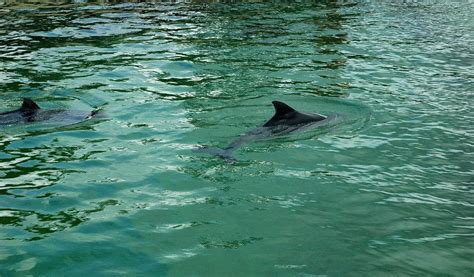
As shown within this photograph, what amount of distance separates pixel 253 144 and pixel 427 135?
3.76 metres

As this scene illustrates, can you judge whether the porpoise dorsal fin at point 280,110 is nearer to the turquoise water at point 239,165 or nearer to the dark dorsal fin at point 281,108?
the dark dorsal fin at point 281,108

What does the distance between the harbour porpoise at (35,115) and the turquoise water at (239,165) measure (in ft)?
1.03

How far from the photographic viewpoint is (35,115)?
40.7 ft

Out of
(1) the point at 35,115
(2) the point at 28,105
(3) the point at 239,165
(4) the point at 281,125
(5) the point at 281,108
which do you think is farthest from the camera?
(1) the point at 35,115

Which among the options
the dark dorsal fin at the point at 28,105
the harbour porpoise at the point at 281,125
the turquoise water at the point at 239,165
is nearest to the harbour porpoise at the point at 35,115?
the dark dorsal fin at the point at 28,105

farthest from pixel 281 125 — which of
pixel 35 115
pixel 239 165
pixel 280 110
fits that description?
pixel 35 115

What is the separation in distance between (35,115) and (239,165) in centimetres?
545

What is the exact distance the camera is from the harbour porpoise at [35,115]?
1209cm

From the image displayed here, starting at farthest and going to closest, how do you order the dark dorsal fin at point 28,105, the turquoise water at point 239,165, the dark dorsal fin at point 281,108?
1. the dark dorsal fin at point 28,105
2. the dark dorsal fin at point 281,108
3. the turquoise water at point 239,165

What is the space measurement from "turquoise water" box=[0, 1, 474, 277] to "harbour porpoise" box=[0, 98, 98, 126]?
12.3 inches

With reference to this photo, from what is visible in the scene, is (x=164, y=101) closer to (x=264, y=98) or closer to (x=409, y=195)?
(x=264, y=98)

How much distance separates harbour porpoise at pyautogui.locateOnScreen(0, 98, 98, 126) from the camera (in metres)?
12.1

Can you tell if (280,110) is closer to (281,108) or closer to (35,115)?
(281,108)

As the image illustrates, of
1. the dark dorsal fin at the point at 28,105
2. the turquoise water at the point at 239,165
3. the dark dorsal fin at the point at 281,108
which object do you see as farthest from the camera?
the dark dorsal fin at the point at 28,105
